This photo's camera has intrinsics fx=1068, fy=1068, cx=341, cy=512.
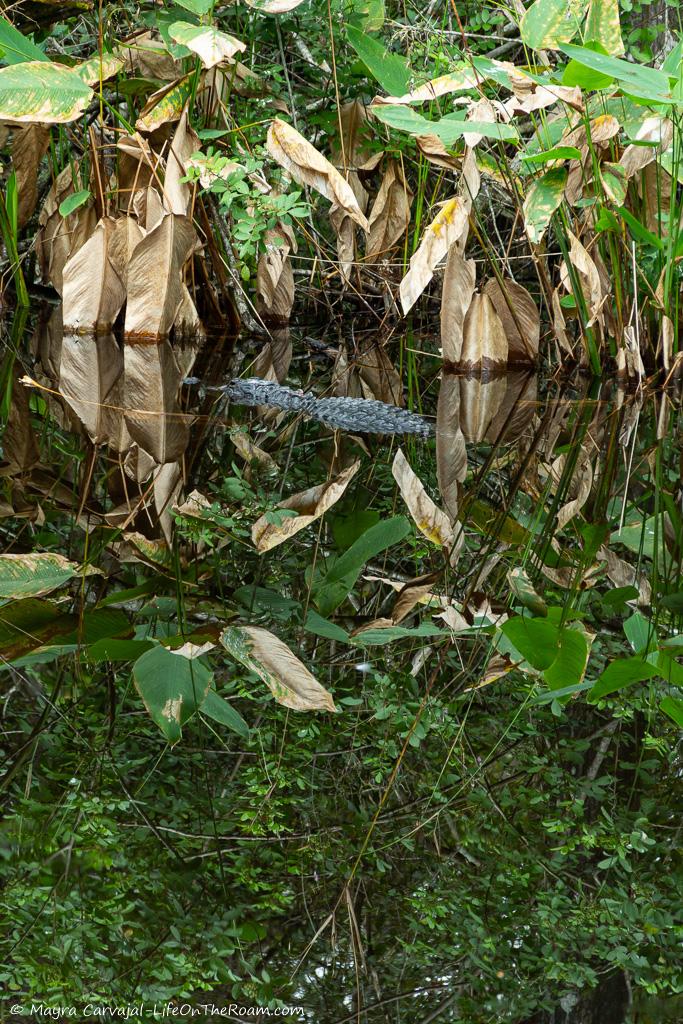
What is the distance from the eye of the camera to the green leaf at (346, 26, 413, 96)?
3.79m

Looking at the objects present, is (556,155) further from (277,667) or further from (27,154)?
(27,154)

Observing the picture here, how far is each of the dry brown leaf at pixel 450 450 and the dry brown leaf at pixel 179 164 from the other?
1.20 meters

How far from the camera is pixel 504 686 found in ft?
4.66

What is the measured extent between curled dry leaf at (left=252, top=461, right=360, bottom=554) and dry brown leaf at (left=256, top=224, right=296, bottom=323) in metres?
2.17

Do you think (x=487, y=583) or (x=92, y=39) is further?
(x=92, y=39)

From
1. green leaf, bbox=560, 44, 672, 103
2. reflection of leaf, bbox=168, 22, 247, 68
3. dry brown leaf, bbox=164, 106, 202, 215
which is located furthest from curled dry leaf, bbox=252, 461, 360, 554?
dry brown leaf, bbox=164, 106, 202, 215

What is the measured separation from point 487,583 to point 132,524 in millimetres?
643

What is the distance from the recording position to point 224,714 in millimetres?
1262

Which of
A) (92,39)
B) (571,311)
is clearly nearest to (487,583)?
(571,311)

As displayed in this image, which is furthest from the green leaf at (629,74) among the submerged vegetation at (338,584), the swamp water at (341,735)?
the swamp water at (341,735)

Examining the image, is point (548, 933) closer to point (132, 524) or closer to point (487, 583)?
point (487, 583)

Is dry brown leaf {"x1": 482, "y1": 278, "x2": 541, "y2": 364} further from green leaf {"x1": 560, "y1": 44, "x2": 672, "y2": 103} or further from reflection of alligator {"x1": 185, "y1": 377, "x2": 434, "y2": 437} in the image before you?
green leaf {"x1": 560, "y1": 44, "x2": 672, "y2": 103}

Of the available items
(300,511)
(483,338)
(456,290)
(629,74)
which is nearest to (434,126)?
(629,74)

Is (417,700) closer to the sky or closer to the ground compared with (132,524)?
closer to the sky
